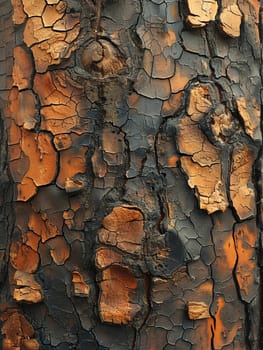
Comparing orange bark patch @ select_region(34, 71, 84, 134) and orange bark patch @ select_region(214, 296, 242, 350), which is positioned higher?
orange bark patch @ select_region(34, 71, 84, 134)

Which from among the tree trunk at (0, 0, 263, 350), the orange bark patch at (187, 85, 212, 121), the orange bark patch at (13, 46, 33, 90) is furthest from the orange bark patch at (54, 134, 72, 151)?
the orange bark patch at (187, 85, 212, 121)

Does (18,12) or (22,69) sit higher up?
(18,12)

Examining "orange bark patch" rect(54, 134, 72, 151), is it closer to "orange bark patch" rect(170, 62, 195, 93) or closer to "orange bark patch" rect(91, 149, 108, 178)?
"orange bark patch" rect(91, 149, 108, 178)

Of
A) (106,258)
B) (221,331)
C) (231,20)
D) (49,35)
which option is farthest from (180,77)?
(221,331)

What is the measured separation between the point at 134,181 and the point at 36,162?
0.21 metres

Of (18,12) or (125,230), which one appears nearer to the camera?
(125,230)

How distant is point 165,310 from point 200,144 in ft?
1.08

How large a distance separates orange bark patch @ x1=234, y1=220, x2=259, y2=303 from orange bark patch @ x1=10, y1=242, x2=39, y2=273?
0.41 meters

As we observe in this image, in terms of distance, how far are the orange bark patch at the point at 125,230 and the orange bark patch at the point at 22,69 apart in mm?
329

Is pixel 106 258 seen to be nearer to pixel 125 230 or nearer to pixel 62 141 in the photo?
pixel 125 230

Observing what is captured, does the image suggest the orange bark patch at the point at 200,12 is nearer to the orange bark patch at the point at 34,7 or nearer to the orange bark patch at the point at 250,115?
the orange bark patch at the point at 250,115

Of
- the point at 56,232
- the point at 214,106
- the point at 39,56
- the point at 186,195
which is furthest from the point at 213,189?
the point at 39,56

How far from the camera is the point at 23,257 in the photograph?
1.40 m

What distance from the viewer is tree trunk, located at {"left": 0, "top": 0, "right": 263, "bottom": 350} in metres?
1.32
